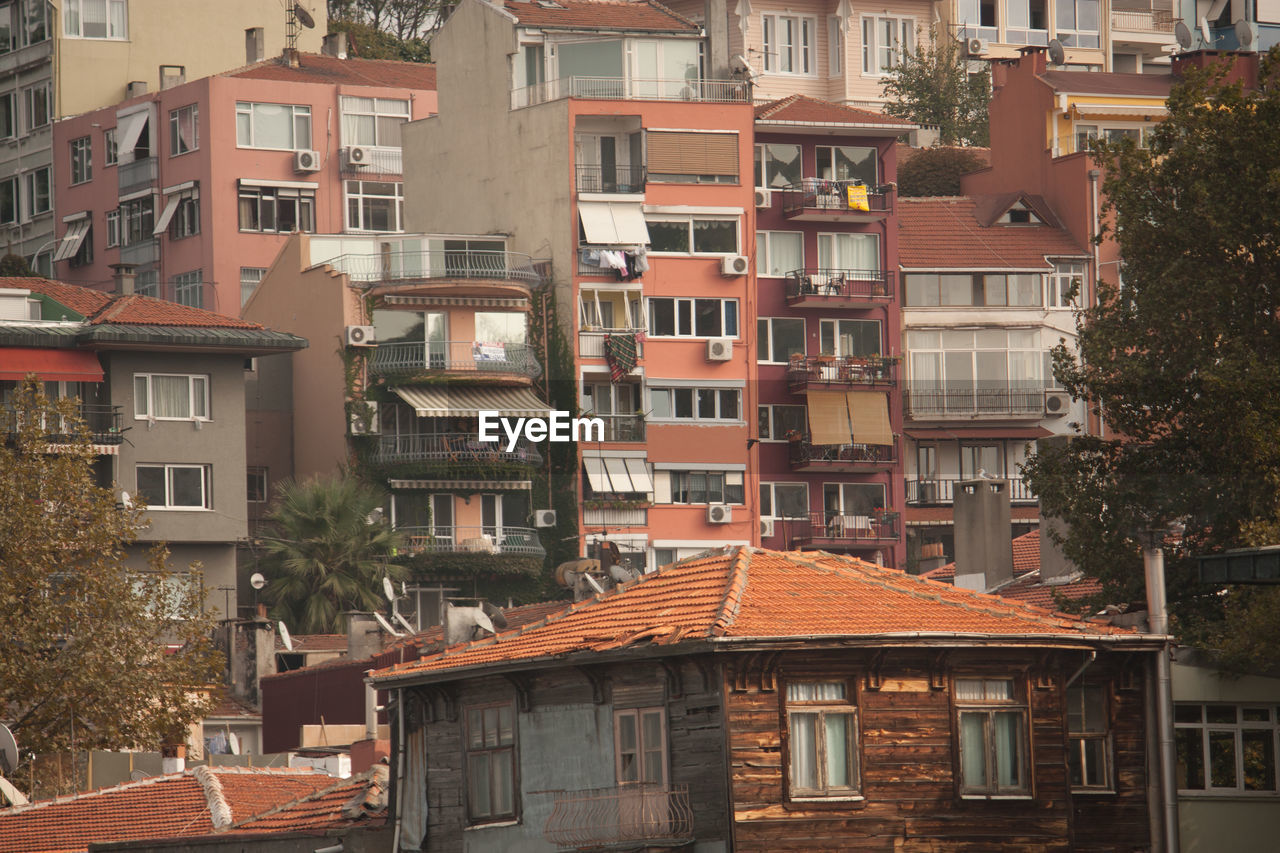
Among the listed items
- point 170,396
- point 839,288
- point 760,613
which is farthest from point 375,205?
point 760,613

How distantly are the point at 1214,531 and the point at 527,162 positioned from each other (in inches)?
1663

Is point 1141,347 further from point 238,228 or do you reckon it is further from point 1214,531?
point 238,228

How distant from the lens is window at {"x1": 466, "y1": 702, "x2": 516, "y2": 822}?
32156 mm

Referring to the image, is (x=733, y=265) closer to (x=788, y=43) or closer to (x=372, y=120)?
(x=372, y=120)

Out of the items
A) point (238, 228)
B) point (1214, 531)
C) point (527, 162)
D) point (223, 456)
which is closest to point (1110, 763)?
point (1214, 531)

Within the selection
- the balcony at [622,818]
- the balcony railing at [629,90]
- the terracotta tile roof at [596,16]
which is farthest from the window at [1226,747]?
the terracotta tile roof at [596,16]

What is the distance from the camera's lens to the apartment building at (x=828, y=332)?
81.4 metres

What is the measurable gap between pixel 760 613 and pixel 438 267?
48.8 meters

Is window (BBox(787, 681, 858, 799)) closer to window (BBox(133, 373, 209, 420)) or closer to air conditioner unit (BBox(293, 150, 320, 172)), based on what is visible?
window (BBox(133, 373, 209, 420))

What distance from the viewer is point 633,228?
3135 inches

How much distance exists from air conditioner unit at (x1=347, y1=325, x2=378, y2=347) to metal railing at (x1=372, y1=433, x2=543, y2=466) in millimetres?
2830

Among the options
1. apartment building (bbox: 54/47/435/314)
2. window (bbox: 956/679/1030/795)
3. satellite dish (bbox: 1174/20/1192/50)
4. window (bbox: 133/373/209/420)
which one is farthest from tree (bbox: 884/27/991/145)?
window (bbox: 956/679/1030/795)

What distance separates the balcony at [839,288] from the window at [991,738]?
170 ft

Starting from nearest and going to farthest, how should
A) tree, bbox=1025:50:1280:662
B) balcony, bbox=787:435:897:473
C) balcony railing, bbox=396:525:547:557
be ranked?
1. tree, bbox=1025:50:1280:662
2. balcony railing, bbox=396:525:547:557
3. balcony, bbox=787:435:897:473
